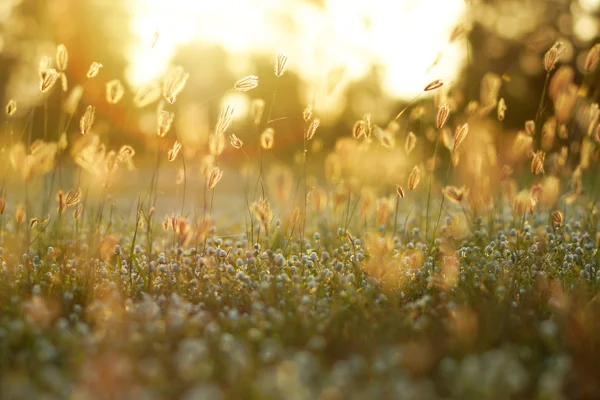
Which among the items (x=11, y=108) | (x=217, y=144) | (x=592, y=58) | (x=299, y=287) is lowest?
(x=299, y=287)

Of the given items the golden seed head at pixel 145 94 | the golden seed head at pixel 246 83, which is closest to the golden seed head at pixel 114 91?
the golden seed head at pixel 145 94

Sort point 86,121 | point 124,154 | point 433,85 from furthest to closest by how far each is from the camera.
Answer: point 124,154 < point 86,121 < point 433,85

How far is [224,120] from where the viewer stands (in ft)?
11.6

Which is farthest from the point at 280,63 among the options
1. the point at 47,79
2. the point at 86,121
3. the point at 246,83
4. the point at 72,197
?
the point at 72,197

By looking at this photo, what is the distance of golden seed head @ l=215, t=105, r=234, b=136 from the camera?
3.51 meters

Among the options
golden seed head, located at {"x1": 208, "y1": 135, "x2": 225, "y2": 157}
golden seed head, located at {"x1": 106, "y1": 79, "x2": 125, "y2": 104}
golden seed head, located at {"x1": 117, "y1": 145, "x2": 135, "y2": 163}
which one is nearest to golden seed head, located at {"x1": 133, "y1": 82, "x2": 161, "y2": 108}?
golden seed head, located at {"x1": 106, "y1": 79, "x2": 125, "y2": 104}

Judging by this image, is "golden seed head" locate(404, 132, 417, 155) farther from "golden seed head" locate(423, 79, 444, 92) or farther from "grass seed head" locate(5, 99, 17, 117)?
"grass seed head" locate(5, 99, 17, 117)

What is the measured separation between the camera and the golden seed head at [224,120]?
138 inches

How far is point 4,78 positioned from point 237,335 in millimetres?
23564

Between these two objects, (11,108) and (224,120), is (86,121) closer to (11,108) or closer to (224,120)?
A: (11,108)

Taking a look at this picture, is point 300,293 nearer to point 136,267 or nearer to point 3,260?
point 136,267

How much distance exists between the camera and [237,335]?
2852mm

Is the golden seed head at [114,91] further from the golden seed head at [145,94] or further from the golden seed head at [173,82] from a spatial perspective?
the golden seed head at [173,82]

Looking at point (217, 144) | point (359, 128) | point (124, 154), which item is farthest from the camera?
point (359, 128)
